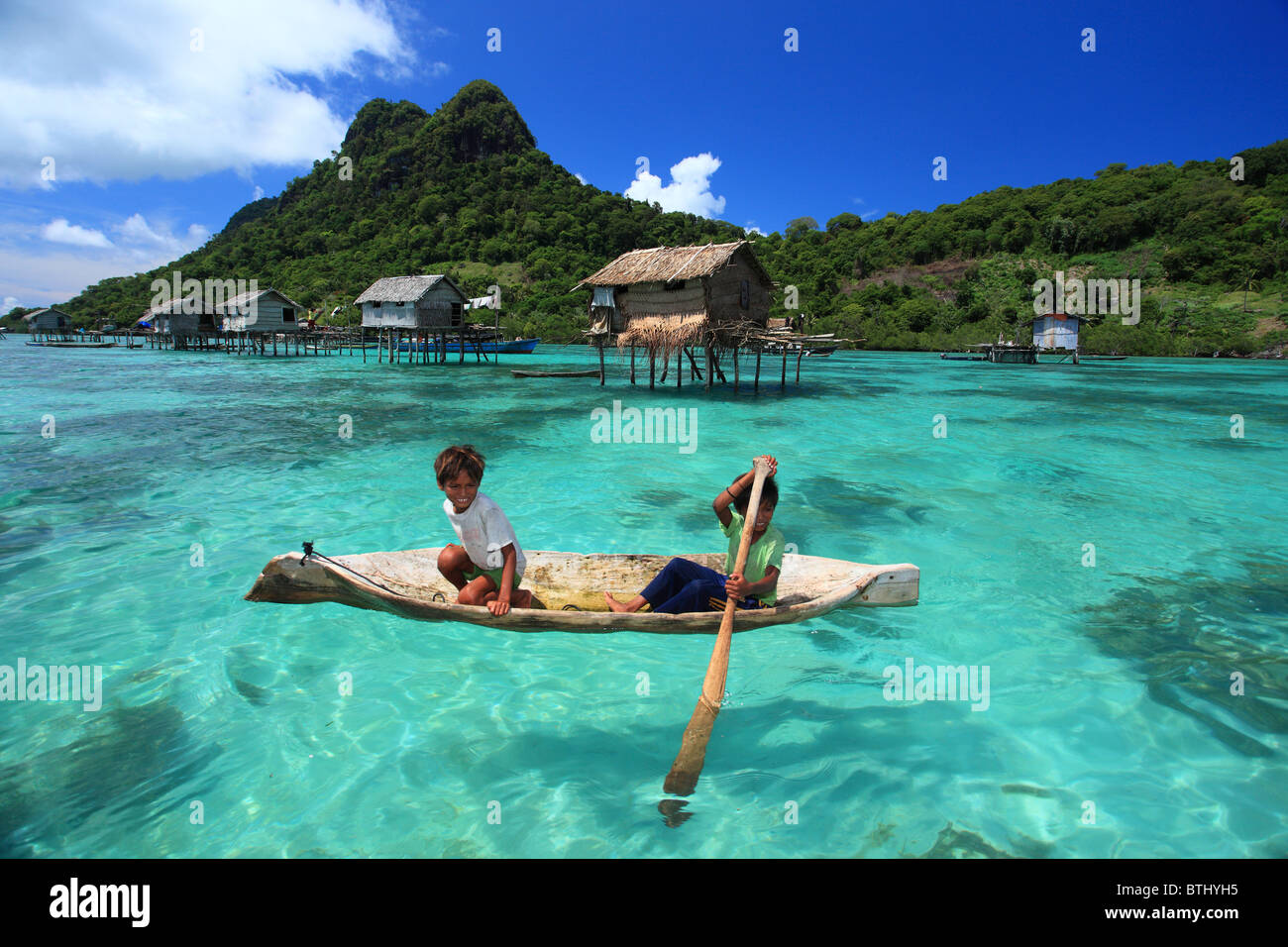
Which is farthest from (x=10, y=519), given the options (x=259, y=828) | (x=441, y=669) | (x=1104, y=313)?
(x=1104, y=313)

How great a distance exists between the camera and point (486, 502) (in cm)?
443

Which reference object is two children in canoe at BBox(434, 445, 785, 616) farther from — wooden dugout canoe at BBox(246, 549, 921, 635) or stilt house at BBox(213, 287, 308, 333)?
stilt house at BBox(213, 287, 308, 333)

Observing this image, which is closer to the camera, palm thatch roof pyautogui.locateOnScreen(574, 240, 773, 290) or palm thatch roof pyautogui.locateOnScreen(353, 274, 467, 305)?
palm thatch roof pyautogui.locateOnScreen(574, 240, 773, 290)

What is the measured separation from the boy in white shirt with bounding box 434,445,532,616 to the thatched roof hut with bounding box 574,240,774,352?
18.6 metres

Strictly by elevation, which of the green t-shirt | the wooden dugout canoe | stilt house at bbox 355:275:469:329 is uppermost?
stilt house at bbox 355:275:469:329

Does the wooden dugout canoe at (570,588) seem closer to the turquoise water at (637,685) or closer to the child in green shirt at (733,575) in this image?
the child in green shirt at (733,575)

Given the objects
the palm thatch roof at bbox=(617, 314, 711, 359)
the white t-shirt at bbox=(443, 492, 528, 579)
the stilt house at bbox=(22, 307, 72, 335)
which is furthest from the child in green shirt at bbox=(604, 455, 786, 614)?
the stilt house at bbox=(22, 307, 72, 335)

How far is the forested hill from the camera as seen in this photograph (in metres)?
Result: 59.3
